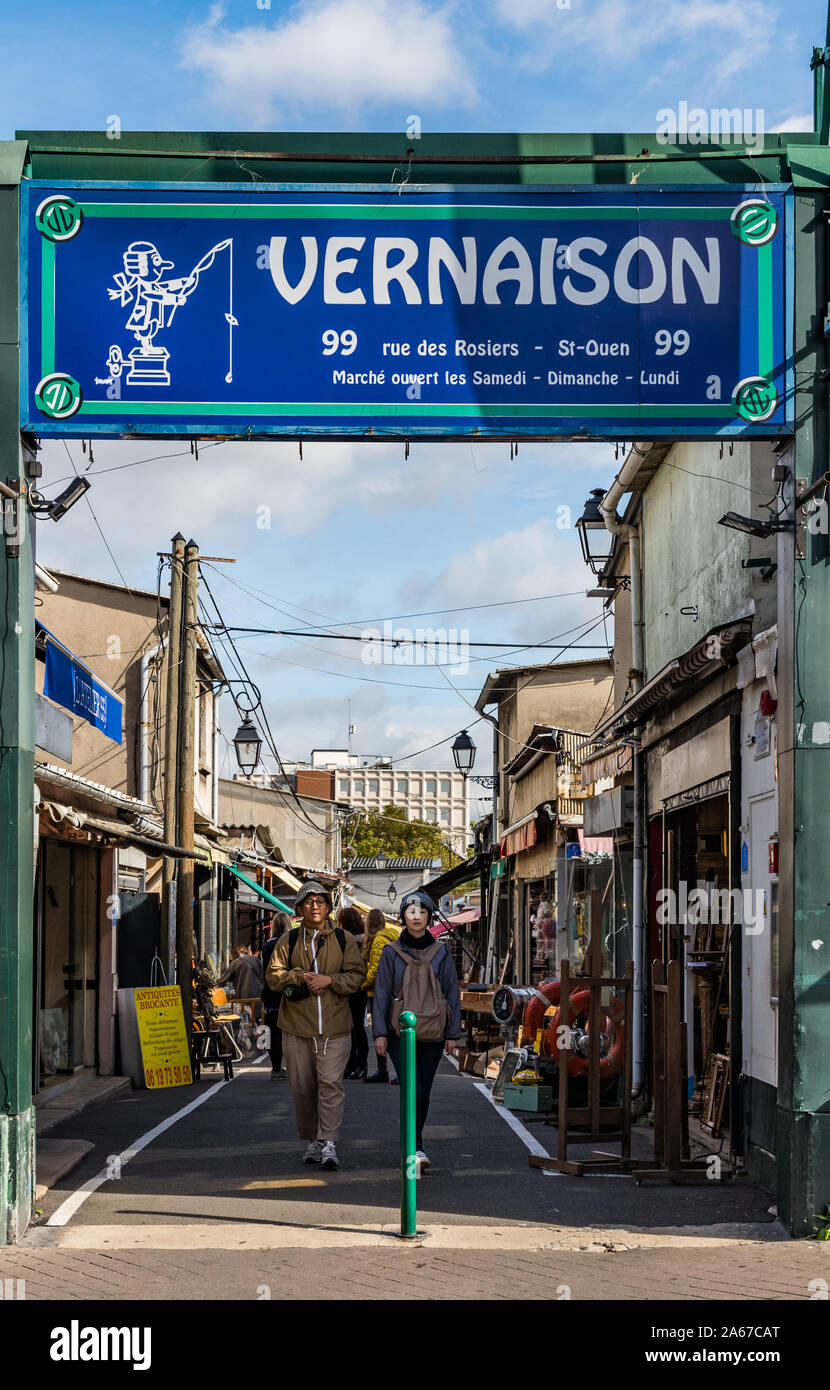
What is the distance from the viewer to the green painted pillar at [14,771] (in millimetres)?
8078

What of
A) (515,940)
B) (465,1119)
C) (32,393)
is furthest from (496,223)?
(515,940)

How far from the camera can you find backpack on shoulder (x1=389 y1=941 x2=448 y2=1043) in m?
10.1

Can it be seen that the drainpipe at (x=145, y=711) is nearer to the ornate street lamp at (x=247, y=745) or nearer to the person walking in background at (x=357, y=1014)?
the ornate street lamp at (x=247, y=745)

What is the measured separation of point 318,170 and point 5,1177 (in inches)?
231

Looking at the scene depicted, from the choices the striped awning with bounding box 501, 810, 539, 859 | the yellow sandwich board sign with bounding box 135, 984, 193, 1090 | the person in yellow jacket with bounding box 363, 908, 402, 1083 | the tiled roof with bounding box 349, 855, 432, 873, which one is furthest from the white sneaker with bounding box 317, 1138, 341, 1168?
the tiled roof with bounding box 349, 855, 432, 873

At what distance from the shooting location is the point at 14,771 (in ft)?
27.1

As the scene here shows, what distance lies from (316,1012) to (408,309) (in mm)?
4580

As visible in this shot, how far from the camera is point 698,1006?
13.8m

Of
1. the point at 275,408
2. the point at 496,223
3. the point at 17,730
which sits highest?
the point at 496,223

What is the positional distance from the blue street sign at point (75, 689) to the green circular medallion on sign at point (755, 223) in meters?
7.05

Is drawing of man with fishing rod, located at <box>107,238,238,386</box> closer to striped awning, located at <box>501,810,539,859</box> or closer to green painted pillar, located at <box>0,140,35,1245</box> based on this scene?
green painted pillar, located at <box>0,140,35,1245</box>

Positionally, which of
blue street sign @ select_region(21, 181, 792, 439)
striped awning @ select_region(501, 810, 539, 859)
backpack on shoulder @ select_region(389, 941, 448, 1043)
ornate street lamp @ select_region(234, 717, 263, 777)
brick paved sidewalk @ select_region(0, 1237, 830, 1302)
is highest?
blue street sign @ select_region(21, 181, 792, 439)

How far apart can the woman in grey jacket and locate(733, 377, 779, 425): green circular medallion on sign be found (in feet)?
12.8
